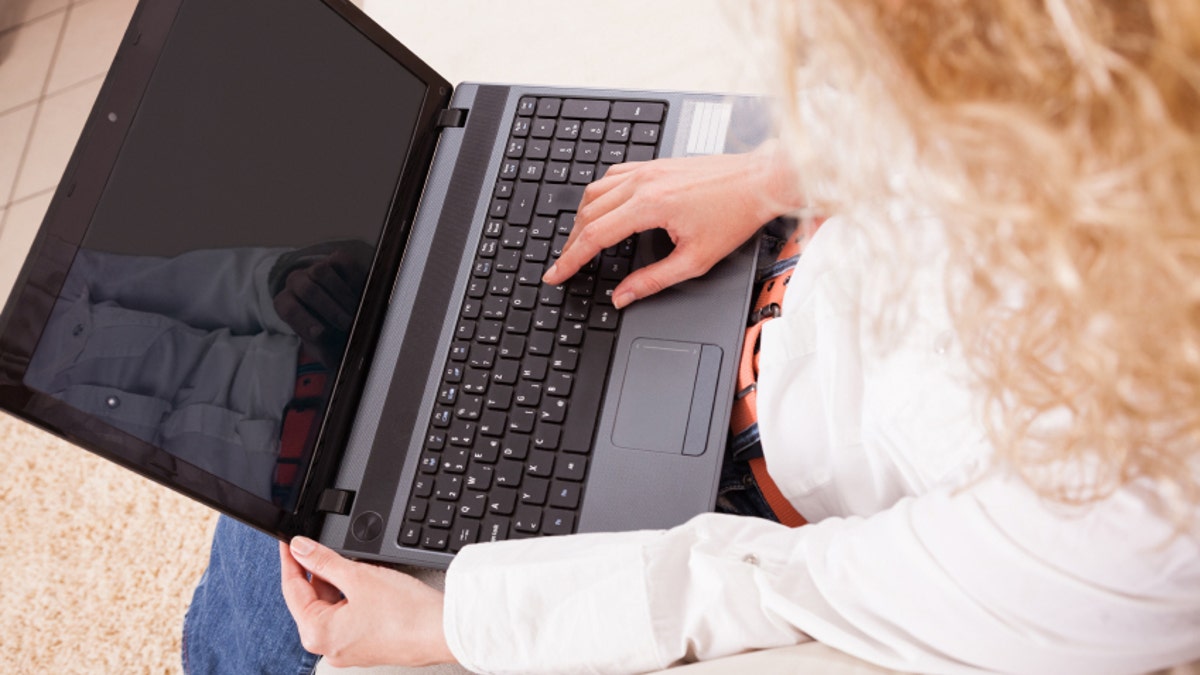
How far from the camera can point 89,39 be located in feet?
6.83

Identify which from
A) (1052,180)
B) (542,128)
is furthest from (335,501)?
(1052,180)

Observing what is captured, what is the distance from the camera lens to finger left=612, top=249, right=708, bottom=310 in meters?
0.80

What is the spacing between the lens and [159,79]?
0.71 metres

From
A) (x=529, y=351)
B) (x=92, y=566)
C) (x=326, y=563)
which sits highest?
(x=529, y=351)

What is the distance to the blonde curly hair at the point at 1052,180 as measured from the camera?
348 mm

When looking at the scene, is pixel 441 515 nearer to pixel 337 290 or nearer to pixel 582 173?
pixel 337 290

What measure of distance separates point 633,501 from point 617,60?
0.50 m

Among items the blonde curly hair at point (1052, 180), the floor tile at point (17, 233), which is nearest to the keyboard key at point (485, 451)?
the blonde curly hair at point (1052, 180)

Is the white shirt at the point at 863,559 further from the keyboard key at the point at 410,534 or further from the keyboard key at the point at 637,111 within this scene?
the keyboard key at the point at 637,111

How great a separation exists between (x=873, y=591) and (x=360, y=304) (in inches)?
20.3

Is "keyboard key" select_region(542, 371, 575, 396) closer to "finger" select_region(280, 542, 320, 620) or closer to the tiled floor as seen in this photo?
"finger" select_region(280, 542, 320, 620)

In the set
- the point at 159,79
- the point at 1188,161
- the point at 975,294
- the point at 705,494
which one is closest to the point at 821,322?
the point at 705,494

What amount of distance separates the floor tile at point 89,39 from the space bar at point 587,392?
169 cm

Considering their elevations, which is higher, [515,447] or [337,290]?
[337,290]
